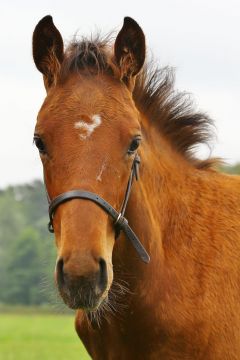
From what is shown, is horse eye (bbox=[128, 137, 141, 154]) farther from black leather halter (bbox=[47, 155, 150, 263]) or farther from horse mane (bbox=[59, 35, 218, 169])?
horse mane (bbox=[59, 35, 218, 169])

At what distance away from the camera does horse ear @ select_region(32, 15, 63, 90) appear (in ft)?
20.7

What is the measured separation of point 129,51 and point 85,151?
3.46ft

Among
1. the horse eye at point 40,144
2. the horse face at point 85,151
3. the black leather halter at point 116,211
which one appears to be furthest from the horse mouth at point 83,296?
the horse eye at point 40,144

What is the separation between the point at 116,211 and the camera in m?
5.82

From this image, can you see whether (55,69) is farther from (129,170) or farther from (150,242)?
(150,242)

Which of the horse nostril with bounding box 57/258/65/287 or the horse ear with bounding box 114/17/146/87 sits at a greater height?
the horse ear with bounding box 114/17/146/87

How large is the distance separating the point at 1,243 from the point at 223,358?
11847cm

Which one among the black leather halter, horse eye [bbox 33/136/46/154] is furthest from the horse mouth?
horse eye [bbox 33/136/46/154]

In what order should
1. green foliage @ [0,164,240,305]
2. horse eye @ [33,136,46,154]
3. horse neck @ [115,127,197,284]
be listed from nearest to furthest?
horse eye @ [33,136,46,154], horse neck @ [115,127,197,284], green foliage @ [0,164,240,305]

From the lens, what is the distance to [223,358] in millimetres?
6227

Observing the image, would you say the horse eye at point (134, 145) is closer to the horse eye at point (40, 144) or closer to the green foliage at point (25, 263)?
the horse eye at point (40, 144)

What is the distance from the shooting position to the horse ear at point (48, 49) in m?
6.30

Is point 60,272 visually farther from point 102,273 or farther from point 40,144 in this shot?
point 40,144

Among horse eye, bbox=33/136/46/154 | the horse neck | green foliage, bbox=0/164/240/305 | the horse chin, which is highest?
horse eye, bbox=33/136/46/154
